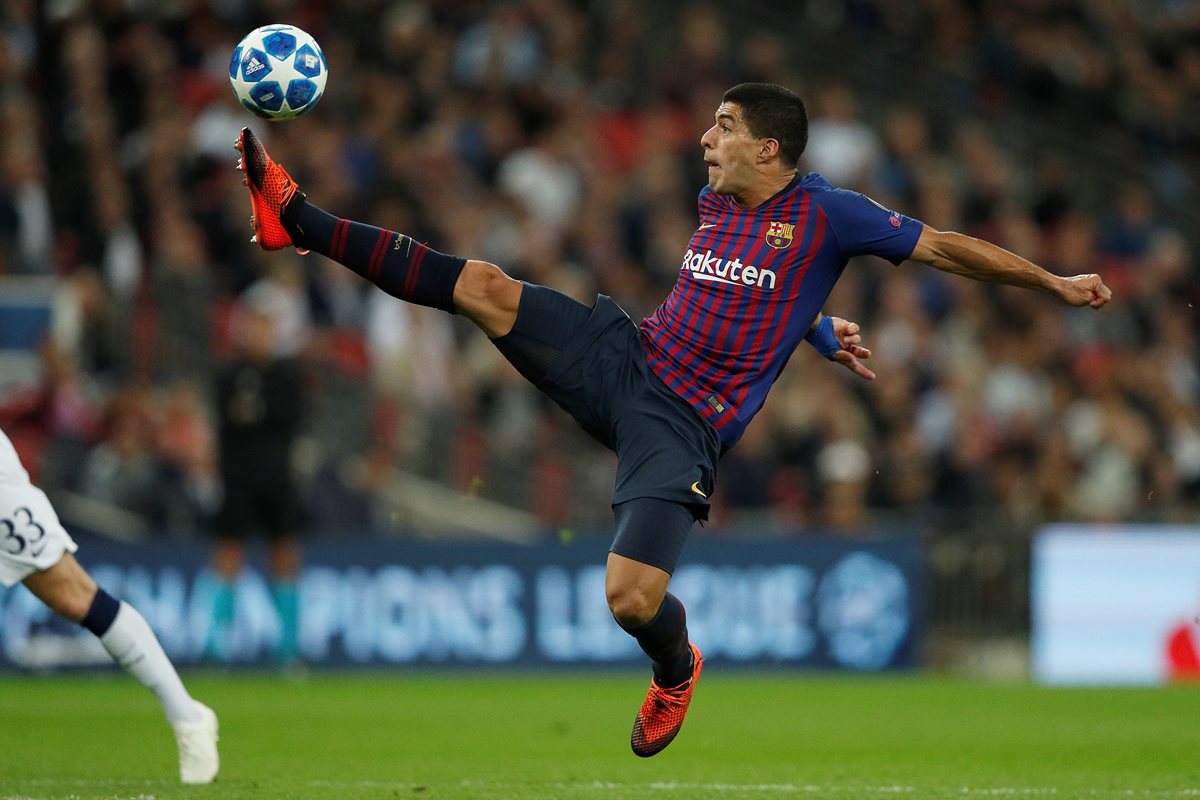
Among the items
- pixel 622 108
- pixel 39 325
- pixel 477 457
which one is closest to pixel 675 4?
pixel 622 108

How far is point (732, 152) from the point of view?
7.18m

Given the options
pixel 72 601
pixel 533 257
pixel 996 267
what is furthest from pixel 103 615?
pixel 533 257

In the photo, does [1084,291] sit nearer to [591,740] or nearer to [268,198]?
[268,198]

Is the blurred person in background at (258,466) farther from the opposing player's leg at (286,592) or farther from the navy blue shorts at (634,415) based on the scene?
the navy blue shorts at (634,415)

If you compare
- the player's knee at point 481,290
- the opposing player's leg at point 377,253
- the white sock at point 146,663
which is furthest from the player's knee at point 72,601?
the player's knee at point 481,290

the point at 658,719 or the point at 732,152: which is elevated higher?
the point at 732,152

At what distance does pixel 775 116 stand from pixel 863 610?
8783 millimetres

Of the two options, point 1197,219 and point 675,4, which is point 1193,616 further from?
point 675,4

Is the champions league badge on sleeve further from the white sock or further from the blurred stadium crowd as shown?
the white sock

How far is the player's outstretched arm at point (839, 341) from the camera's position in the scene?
760 cm

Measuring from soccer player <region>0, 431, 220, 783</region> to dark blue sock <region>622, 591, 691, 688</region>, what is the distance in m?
1.90

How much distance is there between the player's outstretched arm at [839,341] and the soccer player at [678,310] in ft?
1.08

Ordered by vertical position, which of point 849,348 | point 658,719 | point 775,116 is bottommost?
point 658,719

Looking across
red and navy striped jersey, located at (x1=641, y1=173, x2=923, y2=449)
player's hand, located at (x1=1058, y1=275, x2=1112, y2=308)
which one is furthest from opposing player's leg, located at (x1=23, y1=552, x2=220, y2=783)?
player's hand, located at (x1=1058, y1=275, x2=1112, y2=308)
